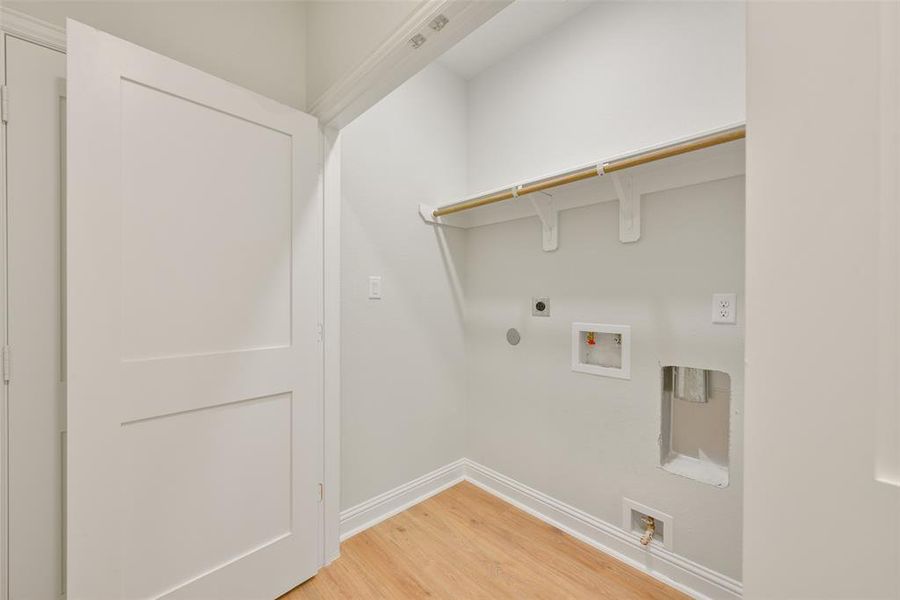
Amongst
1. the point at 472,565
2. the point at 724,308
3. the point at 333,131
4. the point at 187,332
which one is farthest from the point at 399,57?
the point at 472,565

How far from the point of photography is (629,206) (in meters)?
1.55

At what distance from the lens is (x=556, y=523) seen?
1.82 meters

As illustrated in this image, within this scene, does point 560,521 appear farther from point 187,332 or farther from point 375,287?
point 187,332

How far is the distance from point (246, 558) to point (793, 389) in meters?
1.64

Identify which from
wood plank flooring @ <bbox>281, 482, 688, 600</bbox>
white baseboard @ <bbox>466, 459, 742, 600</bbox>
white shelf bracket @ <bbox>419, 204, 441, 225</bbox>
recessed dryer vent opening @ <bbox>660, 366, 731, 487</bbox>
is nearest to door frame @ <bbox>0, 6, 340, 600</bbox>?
wood plank flooring @ <bbox>281, 482, 688, 600</bbox>

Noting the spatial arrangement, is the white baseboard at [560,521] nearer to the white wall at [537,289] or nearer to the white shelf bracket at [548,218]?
the white wall at [537,289]

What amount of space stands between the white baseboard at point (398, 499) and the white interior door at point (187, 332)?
26 cm

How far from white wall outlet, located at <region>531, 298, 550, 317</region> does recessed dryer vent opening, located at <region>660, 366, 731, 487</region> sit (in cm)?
60

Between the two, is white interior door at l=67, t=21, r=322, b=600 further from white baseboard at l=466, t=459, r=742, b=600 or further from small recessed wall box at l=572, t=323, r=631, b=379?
small recessed wall box at l=572, t=323, r=631, b=379

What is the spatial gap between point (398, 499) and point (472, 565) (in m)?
0.54

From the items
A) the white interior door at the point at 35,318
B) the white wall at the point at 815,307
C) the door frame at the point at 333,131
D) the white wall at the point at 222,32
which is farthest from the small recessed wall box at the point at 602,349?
the white interior door at the point at 35,318

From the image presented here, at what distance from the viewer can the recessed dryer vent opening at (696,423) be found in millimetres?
1407

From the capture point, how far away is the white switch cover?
6.05ft

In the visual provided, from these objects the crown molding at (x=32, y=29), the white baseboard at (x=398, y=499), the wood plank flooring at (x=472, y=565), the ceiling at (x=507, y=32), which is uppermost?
the ceiling at (x=507, y=32)
